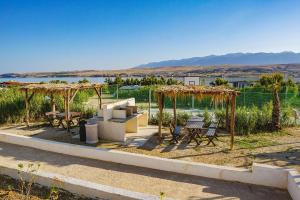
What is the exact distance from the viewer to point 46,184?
250 inches

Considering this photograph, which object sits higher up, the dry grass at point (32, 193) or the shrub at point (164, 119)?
the shrub at point (164, 119)

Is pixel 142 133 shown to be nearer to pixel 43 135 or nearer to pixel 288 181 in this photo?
pixel 43 135

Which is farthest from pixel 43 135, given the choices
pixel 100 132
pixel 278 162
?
pixel 278 162

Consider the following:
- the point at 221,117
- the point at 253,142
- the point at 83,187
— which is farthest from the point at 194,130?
the point at 83,187

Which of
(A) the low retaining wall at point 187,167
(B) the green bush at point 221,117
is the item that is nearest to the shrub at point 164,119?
(B) the green bush at point 221,117

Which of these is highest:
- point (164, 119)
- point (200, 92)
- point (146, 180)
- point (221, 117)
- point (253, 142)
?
point (200, 92)

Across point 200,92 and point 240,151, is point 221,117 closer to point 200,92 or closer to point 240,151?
point 200,92

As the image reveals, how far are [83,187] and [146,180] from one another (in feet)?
4.98

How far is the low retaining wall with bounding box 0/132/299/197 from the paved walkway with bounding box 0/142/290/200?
14 cm

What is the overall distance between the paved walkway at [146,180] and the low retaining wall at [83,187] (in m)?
0.68

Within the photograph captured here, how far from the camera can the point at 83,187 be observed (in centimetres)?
587

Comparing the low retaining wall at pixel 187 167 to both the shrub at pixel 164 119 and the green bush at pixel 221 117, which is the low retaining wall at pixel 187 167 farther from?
the green bush at pixel 221 117

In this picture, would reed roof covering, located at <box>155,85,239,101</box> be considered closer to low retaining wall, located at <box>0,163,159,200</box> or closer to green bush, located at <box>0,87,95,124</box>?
low retaining wall, located at <box>0,163,159,200</box>

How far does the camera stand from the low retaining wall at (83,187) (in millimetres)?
5457
